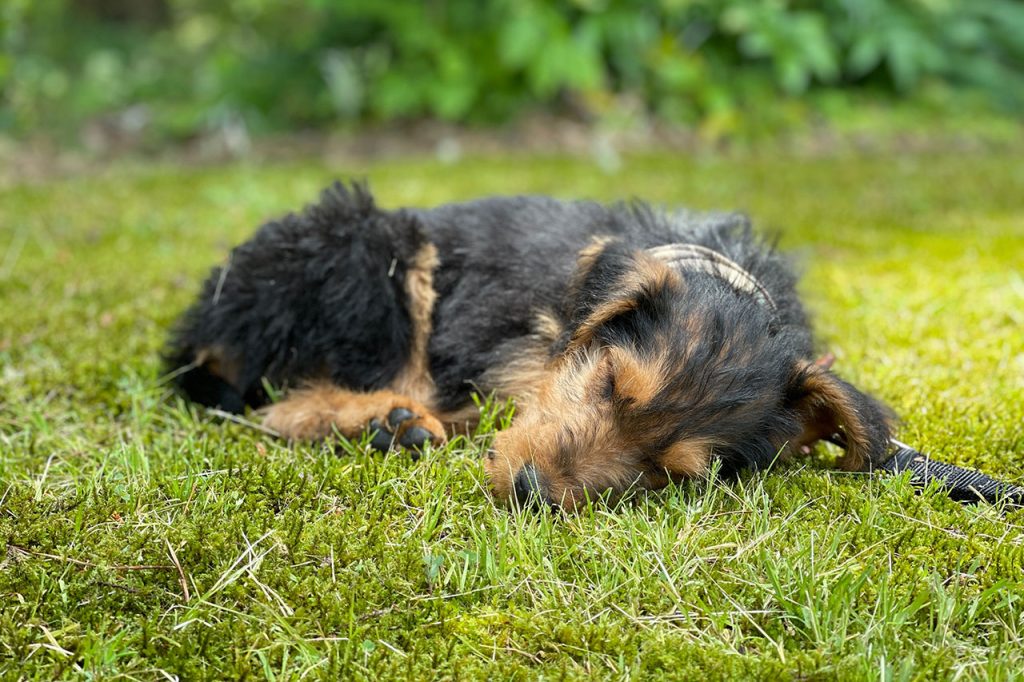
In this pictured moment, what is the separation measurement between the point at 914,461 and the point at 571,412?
1.22 meters

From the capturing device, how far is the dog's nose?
2.87 metres

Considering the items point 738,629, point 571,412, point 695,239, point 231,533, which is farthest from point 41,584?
point 695,239

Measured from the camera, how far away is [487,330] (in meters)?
3.85

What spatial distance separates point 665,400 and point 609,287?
1.67 ft

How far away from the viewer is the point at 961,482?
3.04 m

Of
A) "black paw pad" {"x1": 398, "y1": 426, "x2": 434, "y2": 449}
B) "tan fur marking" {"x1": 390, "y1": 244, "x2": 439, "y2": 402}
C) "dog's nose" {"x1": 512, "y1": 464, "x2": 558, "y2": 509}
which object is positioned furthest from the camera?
"tan fur marking" {"x1": 390, "y1": 244, "x2": 439, "y2": 402}

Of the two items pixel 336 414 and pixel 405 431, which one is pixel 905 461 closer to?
pixel 405 431

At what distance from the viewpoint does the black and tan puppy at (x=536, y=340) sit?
9.95 ft

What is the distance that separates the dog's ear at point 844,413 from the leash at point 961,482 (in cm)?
9

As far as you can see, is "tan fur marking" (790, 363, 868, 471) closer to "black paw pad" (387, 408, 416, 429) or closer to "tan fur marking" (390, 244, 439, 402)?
"black paw pad" (387, 408, 416, 429)

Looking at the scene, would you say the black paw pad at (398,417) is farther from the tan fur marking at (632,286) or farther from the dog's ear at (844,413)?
the dog's ear at (844,413)

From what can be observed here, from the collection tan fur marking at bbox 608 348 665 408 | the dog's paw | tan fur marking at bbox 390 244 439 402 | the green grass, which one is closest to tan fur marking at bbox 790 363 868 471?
the green grass

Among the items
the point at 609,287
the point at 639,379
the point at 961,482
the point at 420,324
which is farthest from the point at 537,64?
the point at 961,482

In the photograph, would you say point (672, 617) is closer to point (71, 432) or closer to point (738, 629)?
point (738, 629)
